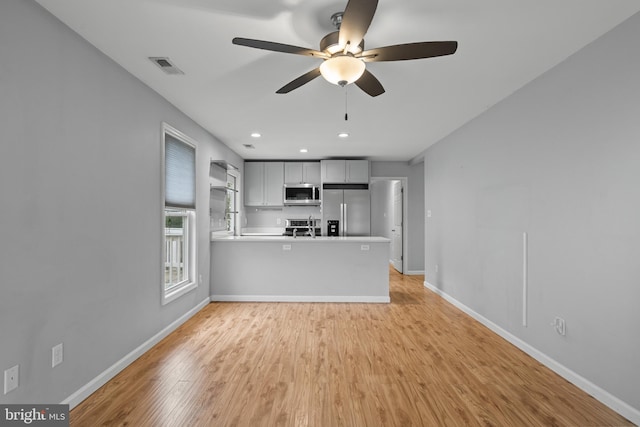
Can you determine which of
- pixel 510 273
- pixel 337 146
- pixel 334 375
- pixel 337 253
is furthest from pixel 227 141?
pixel 510 273

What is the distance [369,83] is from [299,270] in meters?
3.20

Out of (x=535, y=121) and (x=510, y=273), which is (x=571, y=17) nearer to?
(x=535, y=121)

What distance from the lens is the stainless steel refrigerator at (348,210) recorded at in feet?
22.1

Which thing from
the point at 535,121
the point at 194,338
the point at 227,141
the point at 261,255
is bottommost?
the point at 194,338

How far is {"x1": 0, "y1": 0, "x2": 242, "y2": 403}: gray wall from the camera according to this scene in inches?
70.9

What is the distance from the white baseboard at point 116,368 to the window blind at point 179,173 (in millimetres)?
1358

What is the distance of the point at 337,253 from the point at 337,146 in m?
1.98

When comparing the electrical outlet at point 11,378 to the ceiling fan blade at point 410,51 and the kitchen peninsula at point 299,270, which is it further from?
the kitchen peninsula at point 299,270

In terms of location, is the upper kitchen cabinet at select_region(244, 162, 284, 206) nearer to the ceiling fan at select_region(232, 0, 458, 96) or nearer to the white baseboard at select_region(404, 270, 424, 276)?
the white baseboard at select_region(404, 270, 424, 276)

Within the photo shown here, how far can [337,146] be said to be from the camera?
575 cm

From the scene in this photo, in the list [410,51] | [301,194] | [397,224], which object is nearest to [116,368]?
[410,51]

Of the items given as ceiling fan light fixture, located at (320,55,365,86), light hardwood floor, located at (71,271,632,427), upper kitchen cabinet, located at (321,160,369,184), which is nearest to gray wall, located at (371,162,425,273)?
upper kitchen cabinet, located at (321,160,369,184)

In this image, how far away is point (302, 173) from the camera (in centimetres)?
697

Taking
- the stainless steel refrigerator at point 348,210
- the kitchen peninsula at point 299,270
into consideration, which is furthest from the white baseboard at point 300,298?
the stainless steel refrigerator at point 348,210
